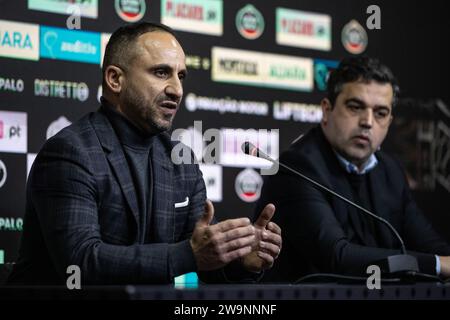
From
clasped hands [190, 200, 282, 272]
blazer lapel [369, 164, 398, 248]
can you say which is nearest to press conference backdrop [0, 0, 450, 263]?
blazer lapel [369, 164, 398, 248]

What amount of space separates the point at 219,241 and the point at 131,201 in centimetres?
49

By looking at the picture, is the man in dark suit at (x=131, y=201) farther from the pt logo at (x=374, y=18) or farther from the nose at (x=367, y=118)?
A: the pt logo at (x=374, y=18)

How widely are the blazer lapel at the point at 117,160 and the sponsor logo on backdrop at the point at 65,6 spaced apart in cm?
97

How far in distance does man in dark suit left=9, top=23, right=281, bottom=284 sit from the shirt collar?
2.54 ft

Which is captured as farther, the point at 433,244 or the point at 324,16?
the point at 324,16

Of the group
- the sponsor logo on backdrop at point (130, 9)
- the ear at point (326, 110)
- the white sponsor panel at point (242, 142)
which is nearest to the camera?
the ear at point (326, 110)

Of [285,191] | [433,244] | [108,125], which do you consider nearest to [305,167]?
[285,191]

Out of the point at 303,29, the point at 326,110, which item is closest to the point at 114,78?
the point at 326,110

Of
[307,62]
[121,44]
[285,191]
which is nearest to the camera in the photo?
[121,44]

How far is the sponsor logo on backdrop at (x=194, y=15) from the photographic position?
12.1ft

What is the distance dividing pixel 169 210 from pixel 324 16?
1.98 meters

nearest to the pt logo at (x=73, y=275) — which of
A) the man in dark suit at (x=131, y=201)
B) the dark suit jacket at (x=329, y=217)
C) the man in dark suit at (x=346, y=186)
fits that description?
the man in dark suit at (x=131, y=201)

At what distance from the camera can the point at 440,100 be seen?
456 cm
